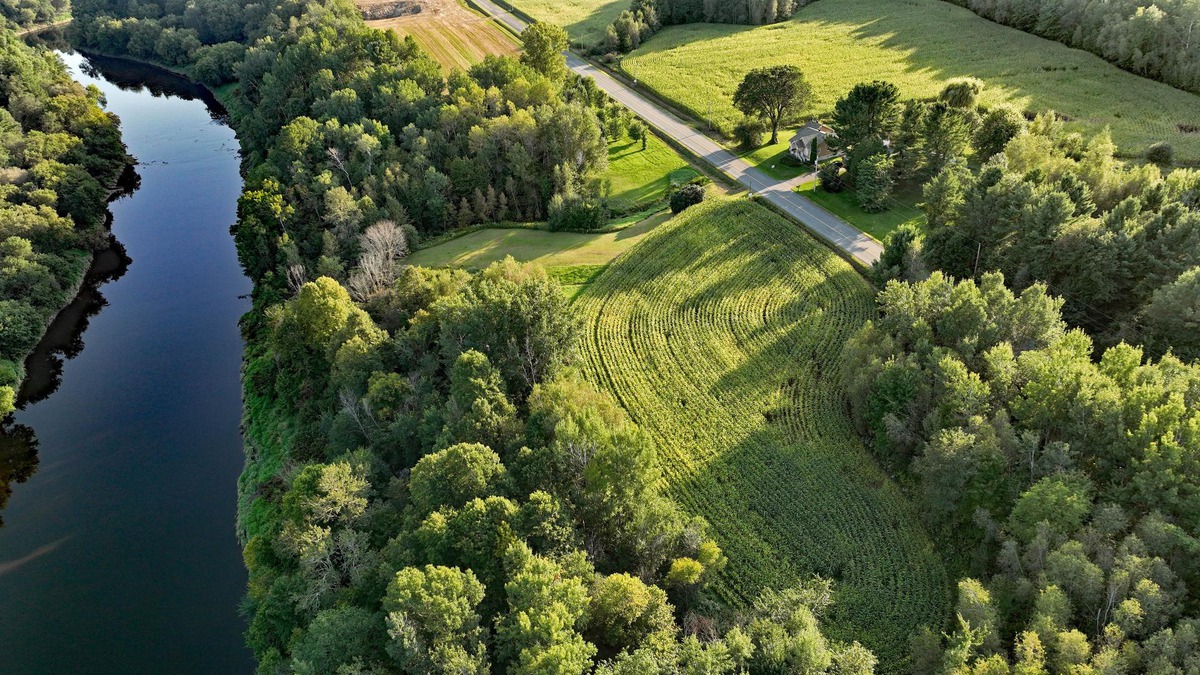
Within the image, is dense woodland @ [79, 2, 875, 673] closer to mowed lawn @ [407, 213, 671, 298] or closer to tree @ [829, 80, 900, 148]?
mowed lawn @ [407, 213, 671, 298]

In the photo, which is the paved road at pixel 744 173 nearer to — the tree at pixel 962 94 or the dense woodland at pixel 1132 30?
the tree at pixel 962 94

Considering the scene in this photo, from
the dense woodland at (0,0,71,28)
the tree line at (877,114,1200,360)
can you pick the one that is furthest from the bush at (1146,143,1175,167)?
the dense woodland at (0,0,71,28)

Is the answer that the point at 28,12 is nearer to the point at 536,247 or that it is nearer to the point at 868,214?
the point at 536,247

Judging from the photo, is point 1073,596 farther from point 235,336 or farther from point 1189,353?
point 235,336

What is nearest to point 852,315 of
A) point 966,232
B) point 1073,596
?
point 966,232

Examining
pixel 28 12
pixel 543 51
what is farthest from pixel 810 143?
pixel 28 12

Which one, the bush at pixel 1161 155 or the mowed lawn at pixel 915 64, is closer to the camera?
the bush at pixel 1161 155

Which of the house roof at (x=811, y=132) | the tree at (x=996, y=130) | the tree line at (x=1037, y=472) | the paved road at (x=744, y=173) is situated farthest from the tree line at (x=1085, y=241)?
the house roof at (x=811, y=132)
